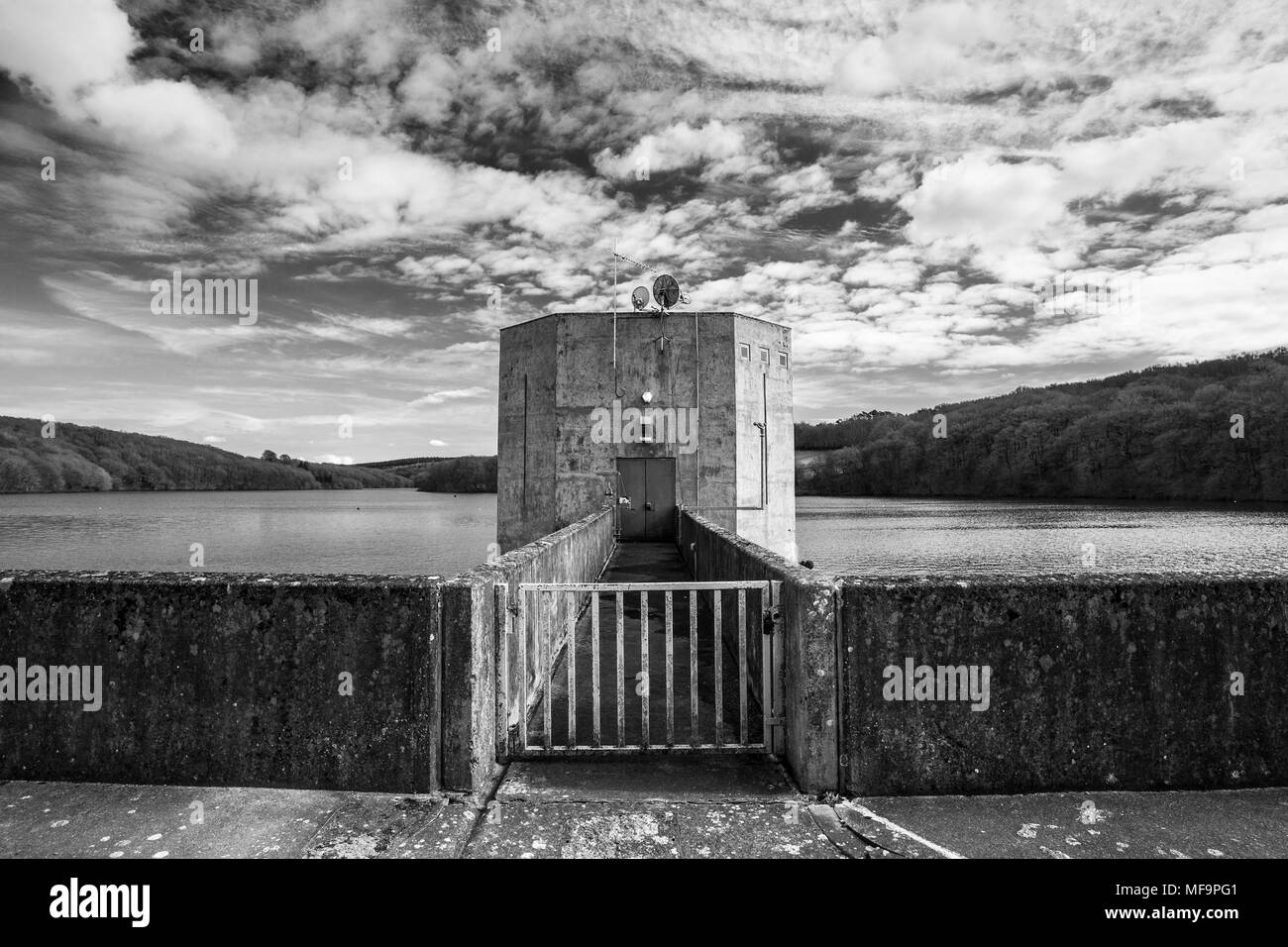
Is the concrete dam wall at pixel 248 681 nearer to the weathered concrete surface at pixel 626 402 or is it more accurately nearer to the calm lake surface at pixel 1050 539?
the weathered concrete surface at pixel 626 402

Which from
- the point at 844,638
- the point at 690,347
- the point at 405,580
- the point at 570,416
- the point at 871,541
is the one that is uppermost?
the point at 690,347

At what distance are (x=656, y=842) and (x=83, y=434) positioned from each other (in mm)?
173847

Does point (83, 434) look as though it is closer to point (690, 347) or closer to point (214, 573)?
point (690, 347)

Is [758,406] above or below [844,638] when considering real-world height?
above

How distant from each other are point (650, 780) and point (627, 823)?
537mm

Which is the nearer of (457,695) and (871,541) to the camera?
(457,695)

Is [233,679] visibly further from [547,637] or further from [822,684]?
[822,684]

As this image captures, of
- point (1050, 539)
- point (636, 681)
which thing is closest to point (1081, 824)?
point (636, 681)

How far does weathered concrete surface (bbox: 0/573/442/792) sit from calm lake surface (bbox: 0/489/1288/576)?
73.2 feet

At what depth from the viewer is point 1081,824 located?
298 cm

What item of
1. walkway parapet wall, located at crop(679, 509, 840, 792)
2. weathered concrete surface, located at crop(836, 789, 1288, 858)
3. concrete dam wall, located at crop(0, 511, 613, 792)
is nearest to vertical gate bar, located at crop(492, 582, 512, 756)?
concrete dam wall, located at crop(0, 511, 613, 792)

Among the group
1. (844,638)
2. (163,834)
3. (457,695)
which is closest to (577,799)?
(457,695)
